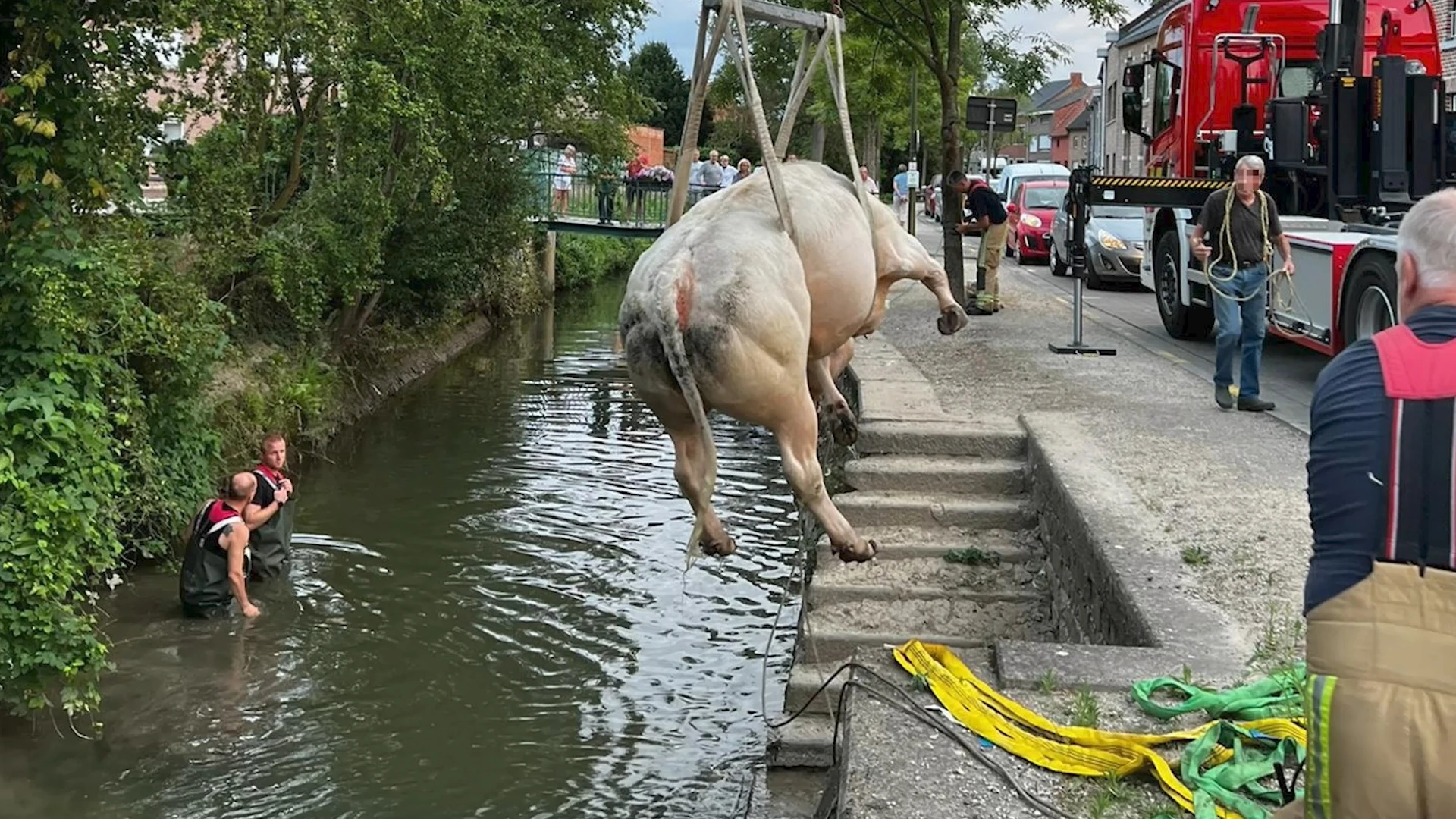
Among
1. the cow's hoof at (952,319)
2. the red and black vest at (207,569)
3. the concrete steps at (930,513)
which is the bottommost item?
the red and black vest at (207,569)

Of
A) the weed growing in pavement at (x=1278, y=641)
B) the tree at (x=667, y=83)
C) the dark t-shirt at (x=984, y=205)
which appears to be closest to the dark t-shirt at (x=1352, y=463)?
the weed growing in pavement at (x=1278, y=641)

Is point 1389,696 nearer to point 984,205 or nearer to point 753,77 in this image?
point 753,77

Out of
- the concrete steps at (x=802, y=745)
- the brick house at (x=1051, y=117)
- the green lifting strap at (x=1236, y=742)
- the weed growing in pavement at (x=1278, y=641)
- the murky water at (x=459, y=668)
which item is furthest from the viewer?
the brick house at (x=1051, y=117)

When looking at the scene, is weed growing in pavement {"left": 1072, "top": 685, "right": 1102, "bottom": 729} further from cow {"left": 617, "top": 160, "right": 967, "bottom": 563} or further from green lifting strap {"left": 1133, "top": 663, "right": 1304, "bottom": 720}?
cow {"left": 617, "top": 160, "right": 967, "bottom": 563}

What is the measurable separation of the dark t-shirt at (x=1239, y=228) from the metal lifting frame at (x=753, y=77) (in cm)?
661

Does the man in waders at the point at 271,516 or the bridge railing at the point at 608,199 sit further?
the bridge railing at the point at 608,199

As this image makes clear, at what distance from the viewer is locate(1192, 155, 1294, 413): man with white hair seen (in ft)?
37.3

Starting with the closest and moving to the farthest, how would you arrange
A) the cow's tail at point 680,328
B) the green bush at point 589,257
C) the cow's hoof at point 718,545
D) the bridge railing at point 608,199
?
1. the cow's tail at point 680,328
2. the cow's hoof at point 718,545
3. the bridge railing at point 608,199
4. the green bush at point 589,257

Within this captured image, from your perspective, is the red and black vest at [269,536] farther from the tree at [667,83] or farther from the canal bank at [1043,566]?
the tree at [667,83]

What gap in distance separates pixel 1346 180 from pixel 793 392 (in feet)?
36.0

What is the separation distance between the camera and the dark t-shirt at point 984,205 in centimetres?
1862

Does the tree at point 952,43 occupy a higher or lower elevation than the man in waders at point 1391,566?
higher

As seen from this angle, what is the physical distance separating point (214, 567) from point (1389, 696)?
831 cm

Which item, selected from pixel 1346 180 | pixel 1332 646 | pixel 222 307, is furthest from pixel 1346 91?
pixel 1332 646
